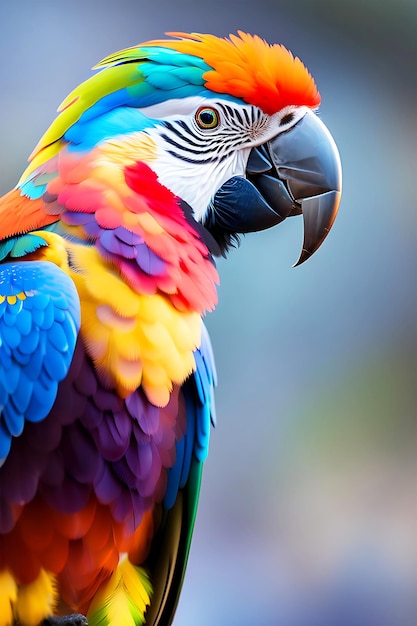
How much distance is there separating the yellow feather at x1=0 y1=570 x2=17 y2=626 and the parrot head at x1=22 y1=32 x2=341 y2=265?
33cm

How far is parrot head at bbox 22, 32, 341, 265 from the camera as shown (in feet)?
1.91

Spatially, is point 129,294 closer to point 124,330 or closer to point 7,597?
point 124,330

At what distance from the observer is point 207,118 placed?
61 cm

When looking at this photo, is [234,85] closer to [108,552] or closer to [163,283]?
[163,283]

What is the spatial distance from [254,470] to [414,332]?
41cm

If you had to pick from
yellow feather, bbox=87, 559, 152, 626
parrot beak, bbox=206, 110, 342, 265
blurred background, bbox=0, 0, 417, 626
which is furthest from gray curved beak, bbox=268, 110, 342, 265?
blurred background, bbox=0, 0, 417, 626

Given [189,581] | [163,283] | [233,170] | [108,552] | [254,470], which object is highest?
[233,170]

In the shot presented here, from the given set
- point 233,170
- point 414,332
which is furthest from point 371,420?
point 233,170

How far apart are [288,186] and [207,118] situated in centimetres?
9

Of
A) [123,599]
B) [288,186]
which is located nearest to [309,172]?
[288,186]

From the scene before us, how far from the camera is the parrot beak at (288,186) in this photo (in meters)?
0.62

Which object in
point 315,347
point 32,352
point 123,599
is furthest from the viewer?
point 315,347

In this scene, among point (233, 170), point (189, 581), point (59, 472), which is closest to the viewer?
point (59, 472)

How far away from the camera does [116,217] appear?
540mm
